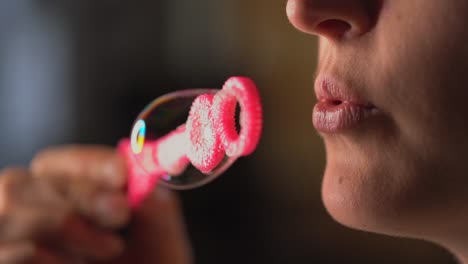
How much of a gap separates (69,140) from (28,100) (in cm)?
15

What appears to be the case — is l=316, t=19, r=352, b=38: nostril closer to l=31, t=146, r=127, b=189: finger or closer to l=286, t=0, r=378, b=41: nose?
l=286, t=0, r=378, b=41: nose

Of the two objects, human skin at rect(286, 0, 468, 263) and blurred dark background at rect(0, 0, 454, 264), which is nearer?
human skin at rect(286, 0, 468, 263)

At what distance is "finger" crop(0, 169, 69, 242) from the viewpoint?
65 centimetres

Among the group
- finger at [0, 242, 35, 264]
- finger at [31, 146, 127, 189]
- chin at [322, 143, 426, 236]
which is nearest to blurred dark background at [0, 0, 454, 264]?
finger at [31, 146, 127, 189]

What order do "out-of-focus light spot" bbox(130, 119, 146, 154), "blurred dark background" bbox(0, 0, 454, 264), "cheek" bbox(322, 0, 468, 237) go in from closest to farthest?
"cheek" bbox(322, 0, 468, 237)
"out-of-focus light spot" bbox(130, 119, 146, 154)
"blurred dark background" bbox(0, 0, 454, 264)

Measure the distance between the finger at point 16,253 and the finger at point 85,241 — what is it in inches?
1.8

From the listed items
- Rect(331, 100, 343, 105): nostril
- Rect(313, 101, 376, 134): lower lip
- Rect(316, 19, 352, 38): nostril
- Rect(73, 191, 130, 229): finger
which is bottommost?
Rect(73, 191, 130, 229): finger

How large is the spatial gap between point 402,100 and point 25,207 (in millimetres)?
446

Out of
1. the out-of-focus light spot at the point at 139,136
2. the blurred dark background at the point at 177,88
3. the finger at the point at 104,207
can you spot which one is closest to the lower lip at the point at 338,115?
the out-of-focus light spot at the point at 139,136

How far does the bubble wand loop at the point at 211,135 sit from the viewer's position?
15.7 inches

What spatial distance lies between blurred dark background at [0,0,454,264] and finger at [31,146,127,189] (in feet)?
2.49

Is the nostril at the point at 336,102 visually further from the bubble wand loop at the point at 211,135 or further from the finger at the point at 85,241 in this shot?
the finger at the point at 85,241

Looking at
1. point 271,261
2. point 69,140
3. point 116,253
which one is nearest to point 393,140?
point 116,253

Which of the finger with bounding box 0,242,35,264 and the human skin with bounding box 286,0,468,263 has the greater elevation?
the human skin with bounding box 286,0,468,263
